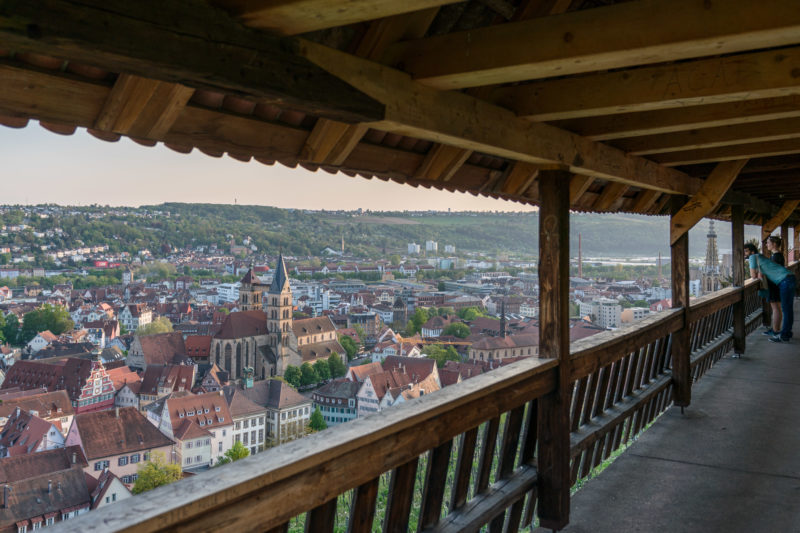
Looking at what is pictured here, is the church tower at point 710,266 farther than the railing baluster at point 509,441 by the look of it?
Yes

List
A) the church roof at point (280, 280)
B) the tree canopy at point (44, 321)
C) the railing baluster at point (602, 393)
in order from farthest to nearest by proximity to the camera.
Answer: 1. the church roof at point (280, 280)
2. the tree canopy at point (44, 321)
3. the railing baluster at point (602, 393)

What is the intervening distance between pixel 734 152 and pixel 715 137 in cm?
72

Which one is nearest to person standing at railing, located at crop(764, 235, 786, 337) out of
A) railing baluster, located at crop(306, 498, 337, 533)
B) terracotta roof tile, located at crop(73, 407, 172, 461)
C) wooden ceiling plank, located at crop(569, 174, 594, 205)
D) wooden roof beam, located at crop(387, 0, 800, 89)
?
wooden ceiling plank, located at crop(569, 174, 594, 205)

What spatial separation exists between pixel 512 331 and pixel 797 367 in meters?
20.0

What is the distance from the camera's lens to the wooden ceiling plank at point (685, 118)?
2.48 m

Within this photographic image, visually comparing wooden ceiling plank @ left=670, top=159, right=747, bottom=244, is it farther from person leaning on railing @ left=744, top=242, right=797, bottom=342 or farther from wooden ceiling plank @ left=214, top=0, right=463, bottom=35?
wooden ceiling plank @ left=214, top=0, right=463, bottom=35

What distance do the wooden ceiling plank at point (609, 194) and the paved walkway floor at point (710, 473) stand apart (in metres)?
1.74

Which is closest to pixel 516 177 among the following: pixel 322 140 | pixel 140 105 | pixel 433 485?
pixel 322 140

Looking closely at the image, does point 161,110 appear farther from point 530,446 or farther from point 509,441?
point 530,446

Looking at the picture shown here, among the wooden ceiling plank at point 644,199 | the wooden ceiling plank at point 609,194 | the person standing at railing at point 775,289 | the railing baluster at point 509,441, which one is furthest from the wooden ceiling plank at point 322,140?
the person standing at railing at point 775,289

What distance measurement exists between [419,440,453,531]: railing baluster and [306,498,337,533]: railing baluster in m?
0.61

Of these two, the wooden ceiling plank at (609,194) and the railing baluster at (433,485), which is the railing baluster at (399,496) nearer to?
the railing baluster at (433,485)

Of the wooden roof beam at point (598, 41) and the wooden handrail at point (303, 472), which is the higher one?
the wooden roof beam at point (598, 41)

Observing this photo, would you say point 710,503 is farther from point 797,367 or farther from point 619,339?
point 797,367
